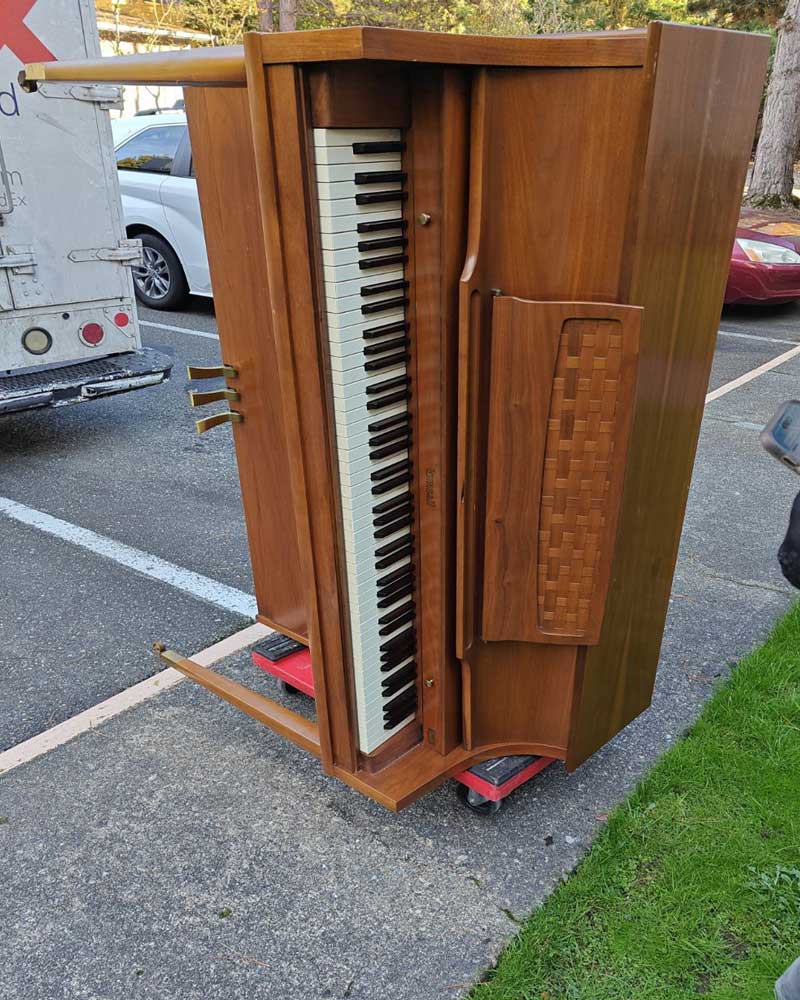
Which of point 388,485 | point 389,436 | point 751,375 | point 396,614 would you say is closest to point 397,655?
point 396,614

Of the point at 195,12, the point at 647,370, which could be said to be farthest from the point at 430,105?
the point at 195,12

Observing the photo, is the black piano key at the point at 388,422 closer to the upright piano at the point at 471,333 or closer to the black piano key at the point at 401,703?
the upright piano at the point at 471,333

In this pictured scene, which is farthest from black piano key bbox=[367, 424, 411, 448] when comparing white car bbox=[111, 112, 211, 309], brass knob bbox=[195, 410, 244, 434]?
white car bbox=[111, 112, 211, 309]

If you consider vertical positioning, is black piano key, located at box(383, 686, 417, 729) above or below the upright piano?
below

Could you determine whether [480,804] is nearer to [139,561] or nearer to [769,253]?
[139,561]

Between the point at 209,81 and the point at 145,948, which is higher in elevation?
→ the point at 209,81

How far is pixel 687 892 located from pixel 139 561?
263cm

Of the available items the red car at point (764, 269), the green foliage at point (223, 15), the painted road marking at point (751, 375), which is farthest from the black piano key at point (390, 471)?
the green foliage at point (223, 15)

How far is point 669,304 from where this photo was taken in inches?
72.2

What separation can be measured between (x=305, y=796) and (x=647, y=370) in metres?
1.52

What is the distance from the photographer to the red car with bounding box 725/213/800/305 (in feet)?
25.7

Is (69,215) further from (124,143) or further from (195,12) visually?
(195,12)

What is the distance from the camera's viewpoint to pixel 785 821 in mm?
2217

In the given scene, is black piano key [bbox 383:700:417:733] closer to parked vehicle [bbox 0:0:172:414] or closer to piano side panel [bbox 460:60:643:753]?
piano side panel [bbox 460:60:643:753]
